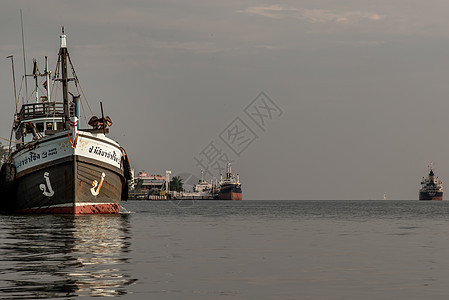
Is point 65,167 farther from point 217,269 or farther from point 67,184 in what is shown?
point 217,269

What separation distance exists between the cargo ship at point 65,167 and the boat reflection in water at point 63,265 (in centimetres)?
1898

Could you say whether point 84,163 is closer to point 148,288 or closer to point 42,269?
point 42,269

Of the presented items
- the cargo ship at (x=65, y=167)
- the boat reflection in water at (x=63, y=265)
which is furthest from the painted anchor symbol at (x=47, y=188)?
the boat reflection in water at (x=63, y=265)

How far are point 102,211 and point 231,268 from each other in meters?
35.3

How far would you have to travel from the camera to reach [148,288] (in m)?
13.6

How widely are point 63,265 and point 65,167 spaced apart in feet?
101

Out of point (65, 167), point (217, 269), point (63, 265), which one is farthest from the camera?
point (65, 167)

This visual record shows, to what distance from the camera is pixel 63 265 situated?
17.1m

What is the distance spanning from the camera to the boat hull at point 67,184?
155 ft

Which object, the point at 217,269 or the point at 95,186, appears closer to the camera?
the point at 217,269

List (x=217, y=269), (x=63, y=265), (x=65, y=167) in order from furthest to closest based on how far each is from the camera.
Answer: (x=65, y=167) → (x=63, y=265) → (x=217, y=269)

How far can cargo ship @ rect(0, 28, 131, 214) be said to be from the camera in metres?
47.2

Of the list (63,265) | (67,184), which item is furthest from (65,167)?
(63,265)

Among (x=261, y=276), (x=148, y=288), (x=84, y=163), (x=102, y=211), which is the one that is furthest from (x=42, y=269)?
(x=102, y=211)
